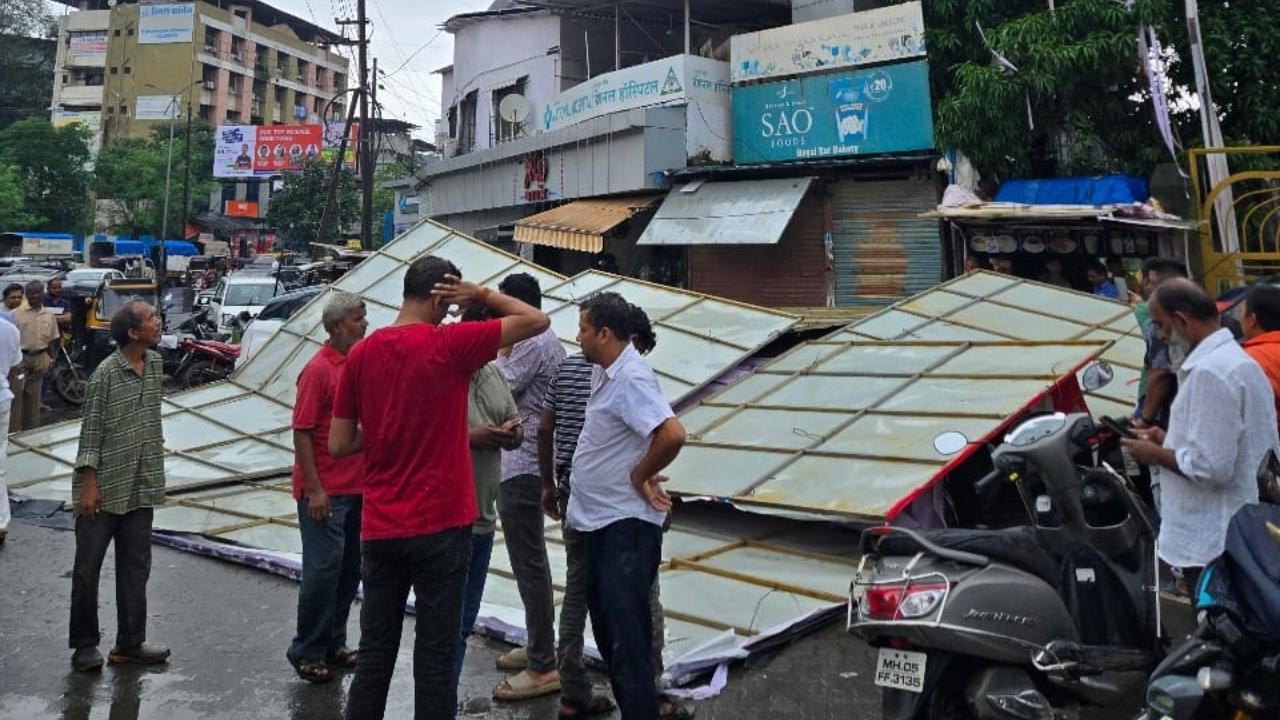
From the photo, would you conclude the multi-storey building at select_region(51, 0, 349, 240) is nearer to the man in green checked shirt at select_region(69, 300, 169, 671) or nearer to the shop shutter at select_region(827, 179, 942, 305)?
the shop shutter at select_region(827, 179, 942, 305)

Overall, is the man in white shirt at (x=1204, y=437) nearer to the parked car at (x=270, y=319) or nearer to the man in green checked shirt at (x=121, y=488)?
the man in green checked shirt at (x=121, y=488)

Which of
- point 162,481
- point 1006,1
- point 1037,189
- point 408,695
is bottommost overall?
point 408,695

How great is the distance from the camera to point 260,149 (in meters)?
54.4

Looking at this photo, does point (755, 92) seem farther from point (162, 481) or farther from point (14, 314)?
point (162, 481)

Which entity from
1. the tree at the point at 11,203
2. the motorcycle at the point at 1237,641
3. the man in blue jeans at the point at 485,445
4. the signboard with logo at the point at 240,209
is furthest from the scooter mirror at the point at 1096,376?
the signboard with logo at the point at 240,209

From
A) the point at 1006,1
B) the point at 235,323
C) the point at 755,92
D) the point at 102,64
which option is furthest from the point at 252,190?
the point at 1006,1

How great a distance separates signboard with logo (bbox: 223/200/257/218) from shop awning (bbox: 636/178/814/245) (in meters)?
44.8

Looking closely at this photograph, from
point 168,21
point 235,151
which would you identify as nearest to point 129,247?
point 235,151

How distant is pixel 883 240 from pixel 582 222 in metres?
5.35

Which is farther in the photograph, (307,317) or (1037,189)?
(1037,189)

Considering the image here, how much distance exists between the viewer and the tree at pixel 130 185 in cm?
4706

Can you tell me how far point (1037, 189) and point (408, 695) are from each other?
38.5ft

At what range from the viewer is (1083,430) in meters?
3.58

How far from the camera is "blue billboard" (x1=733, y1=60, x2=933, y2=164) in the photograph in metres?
14.6
